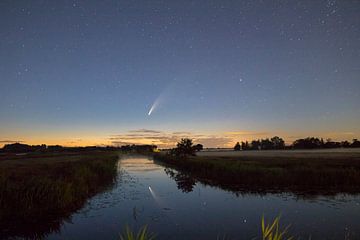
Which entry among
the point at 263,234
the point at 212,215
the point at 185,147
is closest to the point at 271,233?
the point at 263,234

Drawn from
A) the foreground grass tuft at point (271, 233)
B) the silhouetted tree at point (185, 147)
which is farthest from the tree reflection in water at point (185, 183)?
the silhouetted tree at point (185, 147)

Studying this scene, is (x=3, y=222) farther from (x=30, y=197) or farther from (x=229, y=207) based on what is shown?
(x=229, y=207)

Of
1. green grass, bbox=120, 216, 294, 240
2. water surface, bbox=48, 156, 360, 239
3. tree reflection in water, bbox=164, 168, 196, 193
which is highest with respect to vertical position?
green grass, bbox=120, 216, 294, 240

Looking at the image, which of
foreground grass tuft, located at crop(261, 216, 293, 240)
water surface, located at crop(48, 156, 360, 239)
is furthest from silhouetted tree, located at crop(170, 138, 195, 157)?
foreground grass tuft, located at crop(261, 216, 293, 240)

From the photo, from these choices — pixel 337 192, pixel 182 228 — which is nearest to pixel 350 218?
pixel 337 192

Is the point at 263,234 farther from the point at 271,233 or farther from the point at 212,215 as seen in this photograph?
the point at 212,215

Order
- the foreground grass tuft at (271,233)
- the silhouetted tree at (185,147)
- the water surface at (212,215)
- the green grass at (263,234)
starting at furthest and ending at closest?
1. the silhouetted tree at (185,147)
2. the water surface at (212,215)
3. the foreground grass tuft at (271,233)
4. the green grass at (263,234)

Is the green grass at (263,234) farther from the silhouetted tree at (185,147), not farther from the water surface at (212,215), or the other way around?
the silhouetted tree at (185,147)

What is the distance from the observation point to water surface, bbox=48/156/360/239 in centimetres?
1137

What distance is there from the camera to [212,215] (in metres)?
14.6

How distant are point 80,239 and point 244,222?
7.75 metres

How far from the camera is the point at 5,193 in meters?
13.4

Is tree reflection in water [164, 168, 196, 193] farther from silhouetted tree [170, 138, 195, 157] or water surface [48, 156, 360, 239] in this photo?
silhouetted tree [170, 138, 195, 157]

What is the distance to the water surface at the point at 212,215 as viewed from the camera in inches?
448
